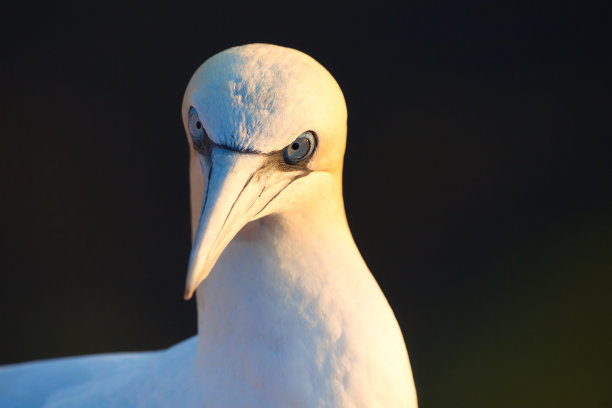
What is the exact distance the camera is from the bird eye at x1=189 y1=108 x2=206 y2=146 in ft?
4.64

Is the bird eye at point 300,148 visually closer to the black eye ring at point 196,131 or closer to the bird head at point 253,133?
the bird head at point 253,133

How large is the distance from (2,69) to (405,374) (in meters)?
2.29

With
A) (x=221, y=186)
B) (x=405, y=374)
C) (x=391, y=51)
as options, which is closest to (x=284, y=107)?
(x=221, y=186)

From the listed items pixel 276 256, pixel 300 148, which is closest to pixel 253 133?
pixel 300 148

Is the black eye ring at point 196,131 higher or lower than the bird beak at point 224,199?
higher

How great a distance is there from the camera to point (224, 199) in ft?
4.38

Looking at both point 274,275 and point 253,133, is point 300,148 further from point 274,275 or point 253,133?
point 274,275

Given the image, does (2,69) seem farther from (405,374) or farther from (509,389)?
(509,389)

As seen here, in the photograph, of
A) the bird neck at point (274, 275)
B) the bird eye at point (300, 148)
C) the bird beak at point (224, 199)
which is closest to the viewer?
the bird beak at point (224, 199)

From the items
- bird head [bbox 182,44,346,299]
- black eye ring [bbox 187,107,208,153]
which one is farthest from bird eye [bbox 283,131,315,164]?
black eye ring [bbox 187,107,208,153]

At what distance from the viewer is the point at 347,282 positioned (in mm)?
1612

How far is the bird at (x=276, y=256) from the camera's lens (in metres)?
1.35

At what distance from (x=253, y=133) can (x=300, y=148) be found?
0.12 meters

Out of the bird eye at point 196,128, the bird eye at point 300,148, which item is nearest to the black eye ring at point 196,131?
the bird eye at point 196,128
